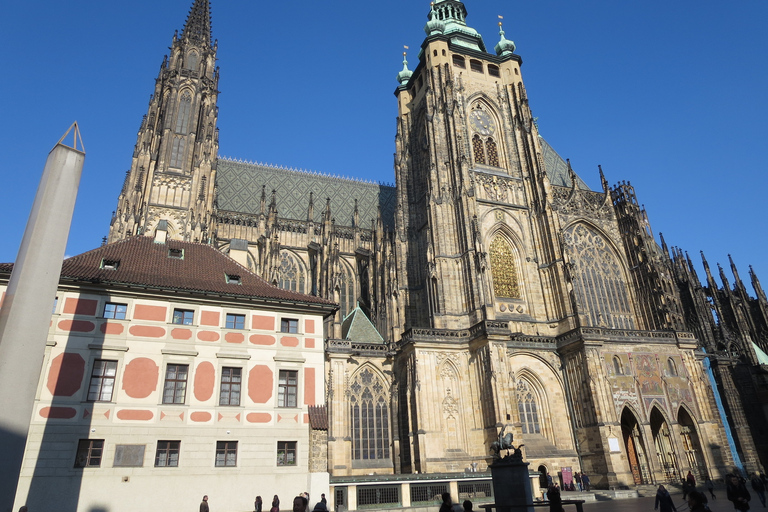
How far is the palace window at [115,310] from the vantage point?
17.8m

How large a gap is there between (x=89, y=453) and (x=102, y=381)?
218 cm

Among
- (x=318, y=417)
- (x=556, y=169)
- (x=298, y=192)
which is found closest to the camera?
(x=318, y=417)

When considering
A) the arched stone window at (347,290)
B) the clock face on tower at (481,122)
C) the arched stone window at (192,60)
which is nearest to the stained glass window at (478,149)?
the clock face on tower at (481,122)

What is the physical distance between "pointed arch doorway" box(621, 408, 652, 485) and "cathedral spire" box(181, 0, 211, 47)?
4207 cm

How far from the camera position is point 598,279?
34781 mm

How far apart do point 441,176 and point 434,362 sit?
11992mm

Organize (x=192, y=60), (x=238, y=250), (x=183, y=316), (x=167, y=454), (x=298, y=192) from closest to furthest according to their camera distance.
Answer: (x=167, y=454) < (x=183, y=316) < (x=238, y=250) < (x=192, y=60) < (x=298, y=192)

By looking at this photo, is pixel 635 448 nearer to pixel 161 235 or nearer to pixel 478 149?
pixel 478 149

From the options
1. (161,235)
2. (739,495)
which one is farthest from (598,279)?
(161,235)

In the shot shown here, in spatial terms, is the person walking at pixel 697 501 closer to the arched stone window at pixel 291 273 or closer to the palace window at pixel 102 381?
the palace window at pixel 102 381

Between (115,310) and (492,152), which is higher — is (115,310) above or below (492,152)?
below

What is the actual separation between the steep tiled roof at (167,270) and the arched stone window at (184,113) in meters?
19.1

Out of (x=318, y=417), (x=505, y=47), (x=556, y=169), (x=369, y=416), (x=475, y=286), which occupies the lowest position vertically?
(x=318, y=417)

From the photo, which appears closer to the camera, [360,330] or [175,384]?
[175,384]
